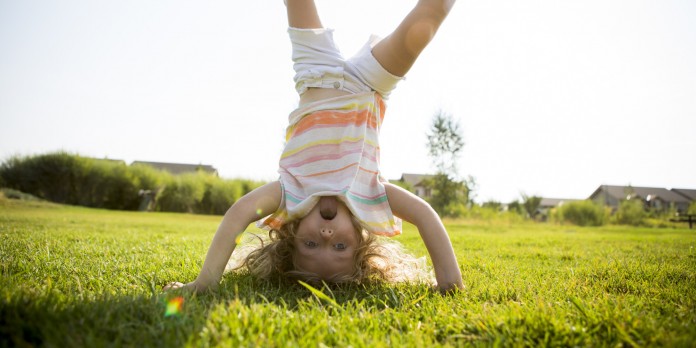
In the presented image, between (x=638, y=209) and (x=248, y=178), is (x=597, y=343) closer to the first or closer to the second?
(x=248, y=178)

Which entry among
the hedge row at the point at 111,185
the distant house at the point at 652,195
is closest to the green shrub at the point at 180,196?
the hedge row at the point at 111,185

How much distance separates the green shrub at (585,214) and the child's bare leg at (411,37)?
89.5 ft

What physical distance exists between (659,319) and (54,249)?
4.32 m

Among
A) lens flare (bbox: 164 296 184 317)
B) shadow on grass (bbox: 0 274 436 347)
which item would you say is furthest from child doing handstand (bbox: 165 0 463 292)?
shadow on grass (bbox: 0 274 436 347)

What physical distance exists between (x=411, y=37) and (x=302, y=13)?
35.4 inches

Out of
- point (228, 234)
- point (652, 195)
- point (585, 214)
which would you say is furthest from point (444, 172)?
point (652, 195)

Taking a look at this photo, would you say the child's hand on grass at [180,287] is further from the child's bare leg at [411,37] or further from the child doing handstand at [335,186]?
the child's bare leg at [411,37]

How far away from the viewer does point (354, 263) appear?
253cm

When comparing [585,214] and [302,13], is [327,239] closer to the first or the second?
[302,13]

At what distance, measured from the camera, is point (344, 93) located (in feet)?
9.09

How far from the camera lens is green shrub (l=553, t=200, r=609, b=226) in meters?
25.8

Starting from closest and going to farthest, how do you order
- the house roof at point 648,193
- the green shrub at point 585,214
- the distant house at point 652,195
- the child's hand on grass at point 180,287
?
the child's hand on grass at point 180,287
the green shrub at point 585,214
the distant house at point 652,195
the house roof at point 648,193

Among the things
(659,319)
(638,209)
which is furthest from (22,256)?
(638,209)

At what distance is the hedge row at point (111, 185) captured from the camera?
24453mm
